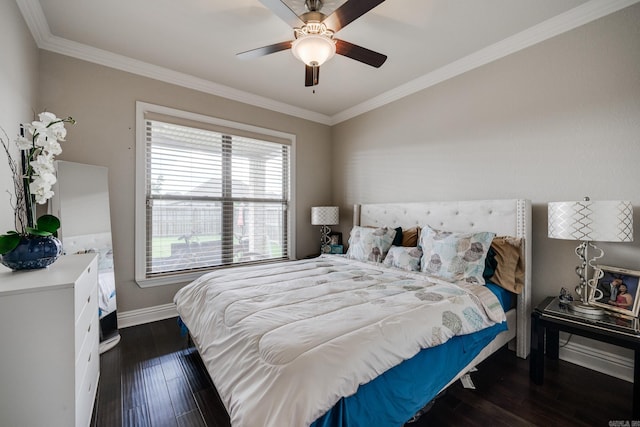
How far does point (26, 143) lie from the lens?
1325 mm

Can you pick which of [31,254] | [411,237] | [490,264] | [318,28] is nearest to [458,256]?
[490,264]

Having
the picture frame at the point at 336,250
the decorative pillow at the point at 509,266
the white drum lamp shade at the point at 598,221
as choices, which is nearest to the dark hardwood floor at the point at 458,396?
the decorative pillow at the point at 509,266

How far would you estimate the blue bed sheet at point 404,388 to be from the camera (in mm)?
1034

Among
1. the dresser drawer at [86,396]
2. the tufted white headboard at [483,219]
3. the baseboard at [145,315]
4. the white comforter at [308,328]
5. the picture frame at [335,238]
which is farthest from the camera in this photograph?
the picture frame at [335,238]

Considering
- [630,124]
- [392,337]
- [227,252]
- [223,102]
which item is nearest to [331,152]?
[223,102]

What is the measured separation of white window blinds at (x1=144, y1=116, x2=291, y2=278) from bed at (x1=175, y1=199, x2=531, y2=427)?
3.53 feet

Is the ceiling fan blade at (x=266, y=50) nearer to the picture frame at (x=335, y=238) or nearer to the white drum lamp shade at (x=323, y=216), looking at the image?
the white drum lamp shade at (x=323, y=216)

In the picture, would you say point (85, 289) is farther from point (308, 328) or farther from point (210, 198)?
point (210, 198)

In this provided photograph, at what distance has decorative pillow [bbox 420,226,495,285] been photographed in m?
2.07

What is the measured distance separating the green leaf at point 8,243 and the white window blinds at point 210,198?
1661mm

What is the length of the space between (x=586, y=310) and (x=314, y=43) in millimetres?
2552

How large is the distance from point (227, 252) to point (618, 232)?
352 cm

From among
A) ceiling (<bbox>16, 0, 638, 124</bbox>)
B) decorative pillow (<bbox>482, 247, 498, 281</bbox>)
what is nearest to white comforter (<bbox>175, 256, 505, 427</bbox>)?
decorative pillow (<bbox>482, 247, 498, 281</bbox>)

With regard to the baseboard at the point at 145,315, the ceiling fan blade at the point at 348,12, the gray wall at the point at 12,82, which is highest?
the ceiling fan blade at the point at 348,12
